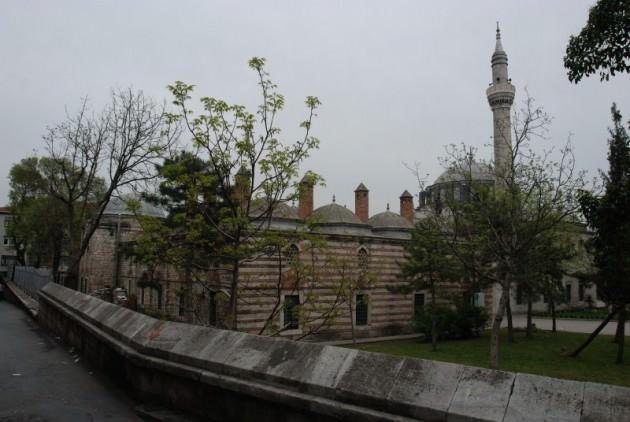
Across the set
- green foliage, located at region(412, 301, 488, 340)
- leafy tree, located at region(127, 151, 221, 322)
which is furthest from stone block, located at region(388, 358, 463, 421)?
green foliage, located at region(412, 301, 488, 340)

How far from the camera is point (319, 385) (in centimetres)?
322

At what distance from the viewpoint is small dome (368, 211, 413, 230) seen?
110 feet

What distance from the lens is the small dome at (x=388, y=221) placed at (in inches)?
1316

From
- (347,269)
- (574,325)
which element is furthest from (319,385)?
(574,325)

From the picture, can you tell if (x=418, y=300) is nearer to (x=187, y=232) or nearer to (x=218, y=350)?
(x=187, y=232)

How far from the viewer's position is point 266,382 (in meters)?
3.53

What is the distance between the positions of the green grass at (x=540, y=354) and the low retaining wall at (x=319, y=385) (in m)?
15.1

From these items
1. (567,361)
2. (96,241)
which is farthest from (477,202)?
(96,241)

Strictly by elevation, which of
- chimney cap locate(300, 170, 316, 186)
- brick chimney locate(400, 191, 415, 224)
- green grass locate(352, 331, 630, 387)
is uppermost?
brick chimney locate(400, 191, 415, 224)

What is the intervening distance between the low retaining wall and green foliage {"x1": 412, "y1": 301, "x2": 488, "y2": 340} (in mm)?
22113

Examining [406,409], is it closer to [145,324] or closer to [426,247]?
[145,324]

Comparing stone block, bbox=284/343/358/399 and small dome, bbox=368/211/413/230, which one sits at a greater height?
small dome, bbox=368/211/413/230

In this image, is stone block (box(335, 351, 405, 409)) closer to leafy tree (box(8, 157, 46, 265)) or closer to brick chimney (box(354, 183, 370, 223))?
brick chimney (box(354, 183, 370, 223))

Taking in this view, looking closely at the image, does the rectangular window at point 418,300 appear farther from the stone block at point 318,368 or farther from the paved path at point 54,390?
the stone block at point 318,368
